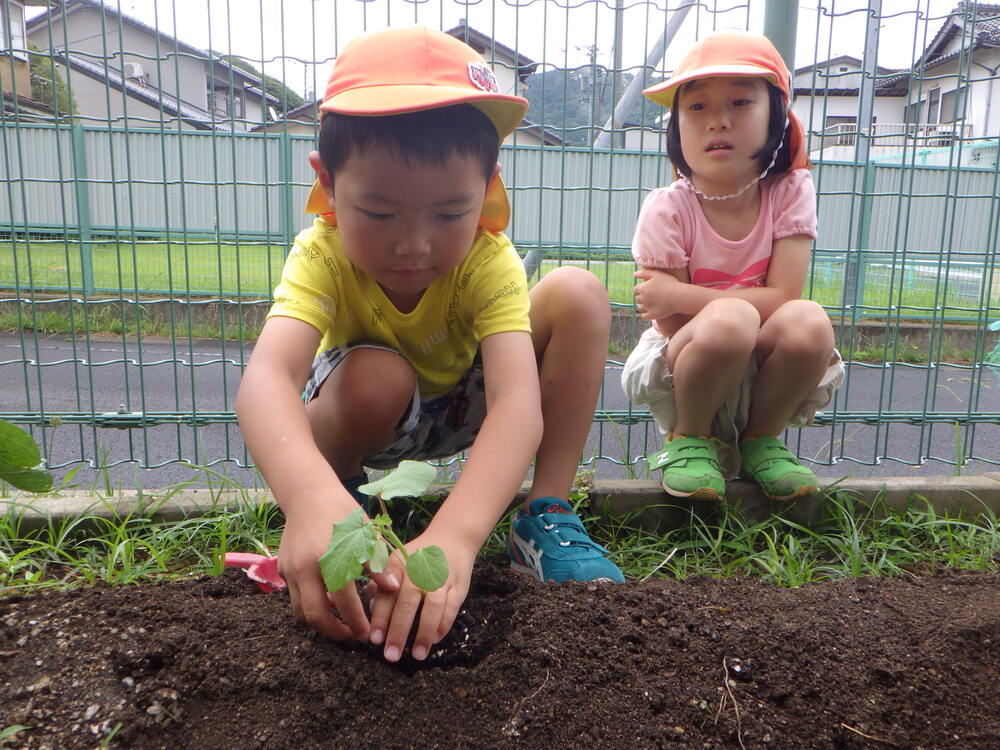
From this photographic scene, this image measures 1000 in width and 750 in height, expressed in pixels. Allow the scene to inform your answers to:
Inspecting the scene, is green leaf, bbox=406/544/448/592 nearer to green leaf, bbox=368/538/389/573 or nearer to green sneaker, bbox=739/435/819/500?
green leaf, bbox=368/538/389/573

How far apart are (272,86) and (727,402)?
5.21 ft

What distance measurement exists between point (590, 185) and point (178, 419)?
1.41 m

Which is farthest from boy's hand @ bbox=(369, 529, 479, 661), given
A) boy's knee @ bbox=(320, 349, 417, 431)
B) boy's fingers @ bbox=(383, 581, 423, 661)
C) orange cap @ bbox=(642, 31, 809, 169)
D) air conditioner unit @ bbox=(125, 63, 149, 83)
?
air conditioner unit @ bbox=(125, 63, 149, 83)

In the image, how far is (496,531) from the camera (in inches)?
71.5

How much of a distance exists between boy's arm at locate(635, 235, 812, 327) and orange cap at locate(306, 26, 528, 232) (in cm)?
72

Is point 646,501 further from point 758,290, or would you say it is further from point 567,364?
point 758,290

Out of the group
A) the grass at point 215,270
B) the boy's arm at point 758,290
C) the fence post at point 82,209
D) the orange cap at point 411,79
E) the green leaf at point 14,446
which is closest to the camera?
the green leaf at point 14,446

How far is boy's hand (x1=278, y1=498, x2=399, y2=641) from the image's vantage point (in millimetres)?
1041

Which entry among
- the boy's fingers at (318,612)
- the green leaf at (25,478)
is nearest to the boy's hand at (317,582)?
the boy's fingers at (318,612)

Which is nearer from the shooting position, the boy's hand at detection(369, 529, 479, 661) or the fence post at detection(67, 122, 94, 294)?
the boy's hand at detection(369, 529, 479, 661)

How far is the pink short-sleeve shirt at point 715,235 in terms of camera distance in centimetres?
198

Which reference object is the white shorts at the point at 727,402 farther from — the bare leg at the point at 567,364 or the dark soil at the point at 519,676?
the dark soil at the point at 519,676

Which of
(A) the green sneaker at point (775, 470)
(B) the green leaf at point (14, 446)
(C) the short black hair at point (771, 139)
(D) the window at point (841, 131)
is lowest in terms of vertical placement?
(A) the green sneaker at point (775, 470)

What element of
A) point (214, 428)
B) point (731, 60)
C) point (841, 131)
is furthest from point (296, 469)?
point (214, 428)
